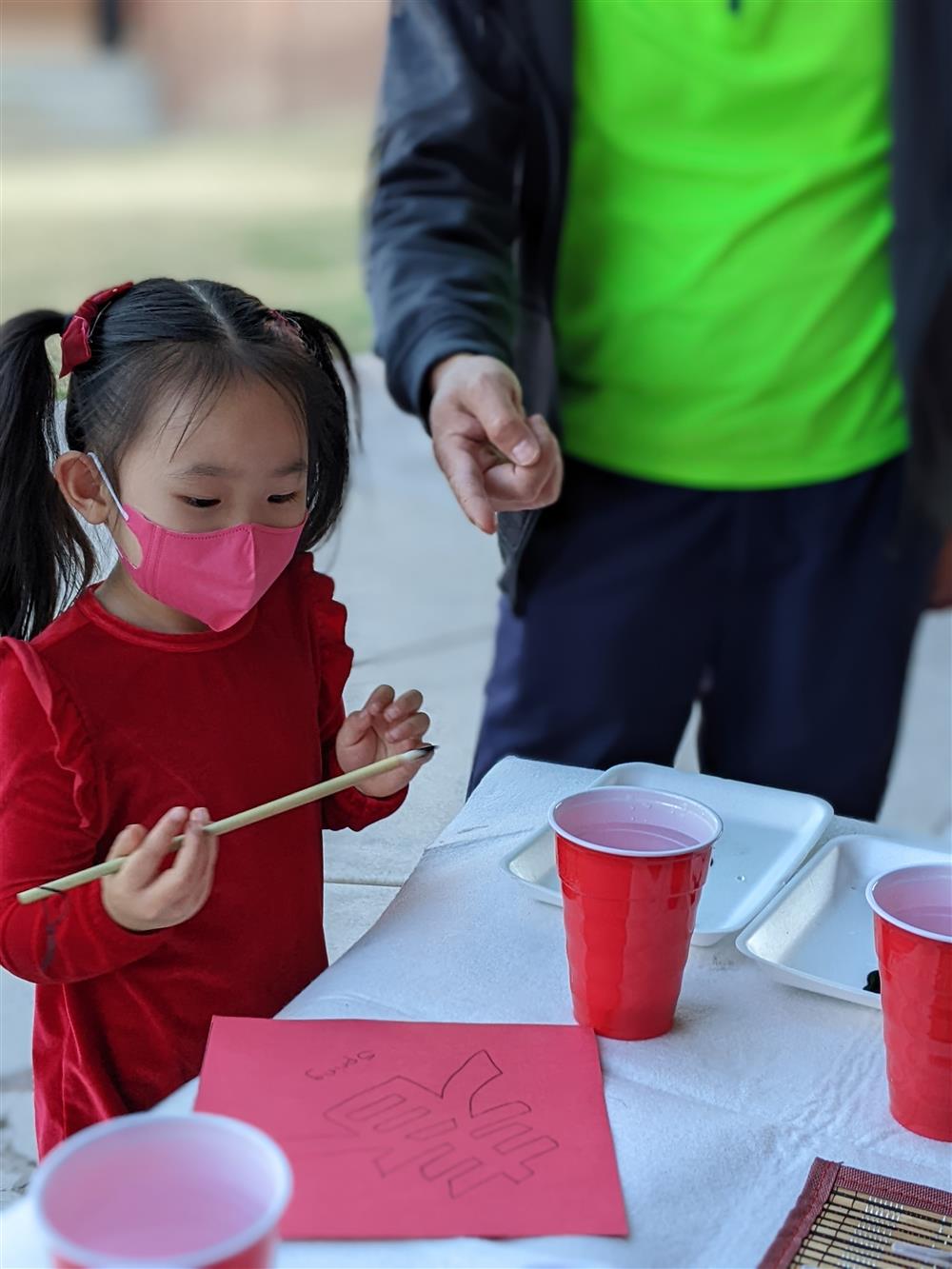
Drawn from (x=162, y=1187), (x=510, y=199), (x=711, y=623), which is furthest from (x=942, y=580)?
(x=162, y=1187)

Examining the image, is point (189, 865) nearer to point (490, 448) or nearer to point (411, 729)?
point (411, 729)

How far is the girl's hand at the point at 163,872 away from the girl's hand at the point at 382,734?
24 centimetres

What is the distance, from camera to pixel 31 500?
0.99 m

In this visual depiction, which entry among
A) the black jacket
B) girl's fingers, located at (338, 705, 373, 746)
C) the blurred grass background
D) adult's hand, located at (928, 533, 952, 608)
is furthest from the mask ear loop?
the blurred grass background

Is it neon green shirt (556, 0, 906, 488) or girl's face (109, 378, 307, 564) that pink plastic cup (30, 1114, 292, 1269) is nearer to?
girl's face (109, 378, 307, 564)

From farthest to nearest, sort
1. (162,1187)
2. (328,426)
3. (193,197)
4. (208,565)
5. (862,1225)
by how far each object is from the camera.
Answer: (193,197)
(328,426)
(208,565)
(862,1225)
(162,1187)

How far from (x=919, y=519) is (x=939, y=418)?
10 cm

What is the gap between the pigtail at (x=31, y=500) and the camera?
97 centimetres

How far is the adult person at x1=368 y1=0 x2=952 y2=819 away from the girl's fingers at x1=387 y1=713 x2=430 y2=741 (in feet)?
0.90

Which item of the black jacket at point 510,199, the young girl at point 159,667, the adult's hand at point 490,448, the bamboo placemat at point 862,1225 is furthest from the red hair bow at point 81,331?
the bamboo placemat at point 862,1225

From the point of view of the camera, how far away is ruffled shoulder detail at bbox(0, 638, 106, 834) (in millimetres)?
921

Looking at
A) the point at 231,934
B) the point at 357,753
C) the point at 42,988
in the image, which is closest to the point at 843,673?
the point at 357,753

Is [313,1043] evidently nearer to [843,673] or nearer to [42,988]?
[42,988]

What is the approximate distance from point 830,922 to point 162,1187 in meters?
0.60
